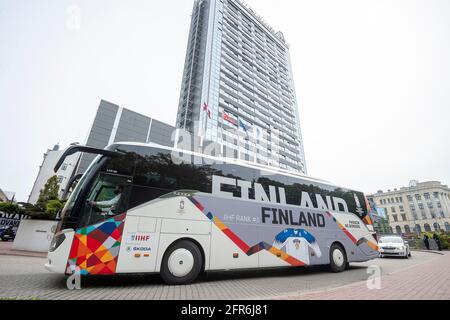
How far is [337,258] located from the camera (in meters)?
8.59

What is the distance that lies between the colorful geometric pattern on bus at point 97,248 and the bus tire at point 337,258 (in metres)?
7.76

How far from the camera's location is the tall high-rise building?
56000 millimetres

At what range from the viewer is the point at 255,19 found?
87.6 meters

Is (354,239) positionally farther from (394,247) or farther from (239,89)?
(239,89)

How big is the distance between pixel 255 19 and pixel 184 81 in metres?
44.9

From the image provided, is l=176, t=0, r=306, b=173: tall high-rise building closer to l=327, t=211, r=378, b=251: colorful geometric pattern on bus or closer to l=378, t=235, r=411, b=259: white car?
l=378, t=235, r=411, b=259: white car

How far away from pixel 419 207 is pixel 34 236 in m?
100

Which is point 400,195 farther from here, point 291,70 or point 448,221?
point 291,70

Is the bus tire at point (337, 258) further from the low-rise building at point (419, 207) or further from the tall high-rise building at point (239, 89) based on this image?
the low-rise building at point (419, 207)

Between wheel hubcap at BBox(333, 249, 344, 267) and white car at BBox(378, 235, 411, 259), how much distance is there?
9.87 meters

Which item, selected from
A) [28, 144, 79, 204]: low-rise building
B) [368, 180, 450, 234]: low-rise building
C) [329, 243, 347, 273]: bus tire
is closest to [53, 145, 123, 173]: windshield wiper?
[329, 243, 347, 273]: bus tire

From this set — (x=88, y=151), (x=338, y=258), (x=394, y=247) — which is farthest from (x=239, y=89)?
(x=88, y=151)

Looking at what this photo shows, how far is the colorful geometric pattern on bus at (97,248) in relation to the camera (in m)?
4.69
